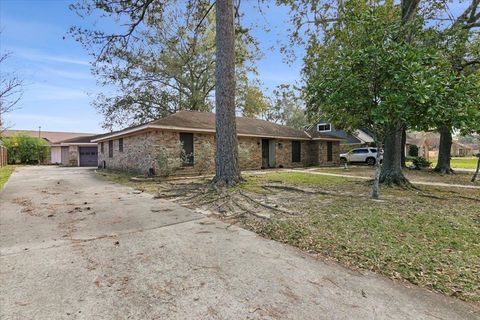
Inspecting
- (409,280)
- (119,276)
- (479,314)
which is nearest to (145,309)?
(119,276)

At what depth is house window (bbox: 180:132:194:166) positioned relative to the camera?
14289 mm

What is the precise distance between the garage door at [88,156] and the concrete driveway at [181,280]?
2679 cm

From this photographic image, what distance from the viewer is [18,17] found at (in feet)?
33.0

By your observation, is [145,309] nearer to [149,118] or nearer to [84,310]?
[84,310]

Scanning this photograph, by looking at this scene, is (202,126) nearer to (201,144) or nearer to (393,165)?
(201,144)

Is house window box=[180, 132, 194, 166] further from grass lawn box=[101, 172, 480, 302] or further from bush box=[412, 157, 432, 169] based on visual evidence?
bush box=[412, 157, 432, 169]

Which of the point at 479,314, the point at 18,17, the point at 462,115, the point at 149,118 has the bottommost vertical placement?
the point at 479,314

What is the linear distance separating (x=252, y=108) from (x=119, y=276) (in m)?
25.0

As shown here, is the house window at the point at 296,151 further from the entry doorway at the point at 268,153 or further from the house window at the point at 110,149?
the house window at the point at 110,149

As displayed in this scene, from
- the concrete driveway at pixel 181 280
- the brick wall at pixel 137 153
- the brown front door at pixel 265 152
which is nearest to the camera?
the concrete driveway at pixel 181 280

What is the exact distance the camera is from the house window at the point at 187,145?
46.9 ft

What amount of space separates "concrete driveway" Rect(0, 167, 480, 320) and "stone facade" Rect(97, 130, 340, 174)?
871 cm

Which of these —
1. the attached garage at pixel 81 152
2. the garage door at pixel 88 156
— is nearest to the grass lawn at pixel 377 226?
the attached garage at pixel 81 152

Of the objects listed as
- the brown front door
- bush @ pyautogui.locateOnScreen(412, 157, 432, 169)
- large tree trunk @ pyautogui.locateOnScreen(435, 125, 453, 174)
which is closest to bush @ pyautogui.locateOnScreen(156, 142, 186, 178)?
the brown front door
